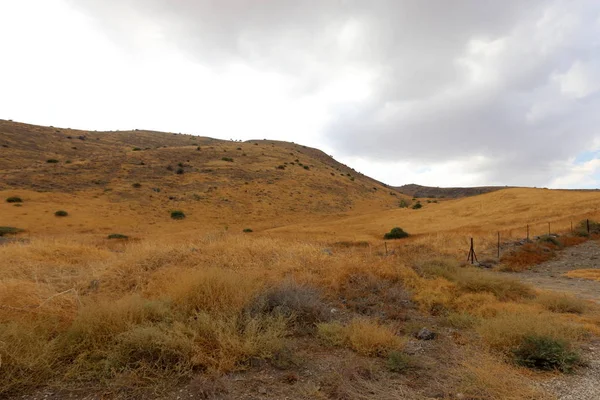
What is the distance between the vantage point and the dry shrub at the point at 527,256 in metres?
15.8

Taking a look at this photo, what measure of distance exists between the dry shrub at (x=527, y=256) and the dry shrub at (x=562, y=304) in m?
8.32

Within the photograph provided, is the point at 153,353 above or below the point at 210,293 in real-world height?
below

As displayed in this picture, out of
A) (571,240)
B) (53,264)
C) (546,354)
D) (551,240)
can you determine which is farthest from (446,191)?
(53,264)

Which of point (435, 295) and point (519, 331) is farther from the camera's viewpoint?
point (435, 295)

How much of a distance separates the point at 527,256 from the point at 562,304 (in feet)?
35.3

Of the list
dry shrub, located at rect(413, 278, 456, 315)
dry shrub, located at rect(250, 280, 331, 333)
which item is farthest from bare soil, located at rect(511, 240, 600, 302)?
dry shrub, located at rect(250, 280, 331, 333)

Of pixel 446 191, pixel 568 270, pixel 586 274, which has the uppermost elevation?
pixel 446 191

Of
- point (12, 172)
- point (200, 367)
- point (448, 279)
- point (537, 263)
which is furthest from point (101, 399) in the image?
point (12, 172)

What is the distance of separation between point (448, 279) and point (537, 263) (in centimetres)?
1076

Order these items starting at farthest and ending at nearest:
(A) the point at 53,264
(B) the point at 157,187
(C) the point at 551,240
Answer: (B) the point at 157,187
(C) the point at 551,240
(A) the point at 53,264

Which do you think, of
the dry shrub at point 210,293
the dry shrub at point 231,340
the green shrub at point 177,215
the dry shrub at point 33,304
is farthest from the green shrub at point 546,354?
the green shrub at point 177,215

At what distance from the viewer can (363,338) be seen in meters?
5.04

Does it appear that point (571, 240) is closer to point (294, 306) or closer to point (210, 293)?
point (294, 306)

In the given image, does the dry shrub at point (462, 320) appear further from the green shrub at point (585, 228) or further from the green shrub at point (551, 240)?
the green shrub at point (585, 228)
